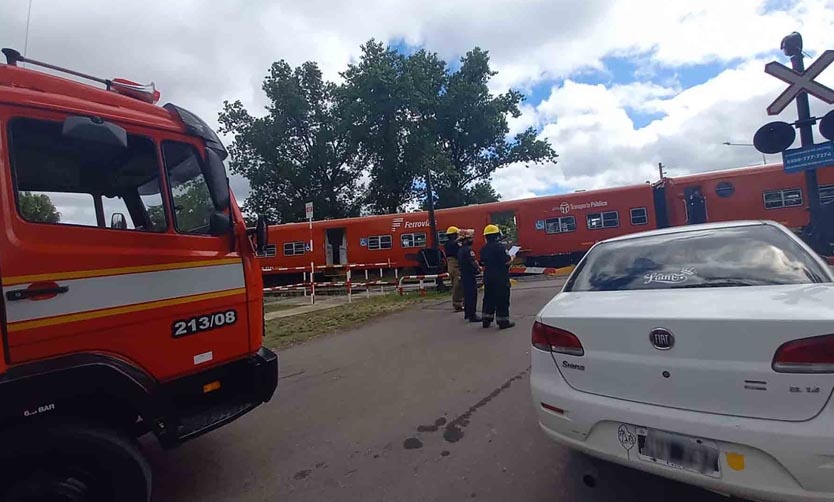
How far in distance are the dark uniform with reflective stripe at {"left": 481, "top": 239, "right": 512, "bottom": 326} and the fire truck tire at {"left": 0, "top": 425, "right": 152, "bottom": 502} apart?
18.5 feet

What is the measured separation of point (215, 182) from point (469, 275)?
18.6ft

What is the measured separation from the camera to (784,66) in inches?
214

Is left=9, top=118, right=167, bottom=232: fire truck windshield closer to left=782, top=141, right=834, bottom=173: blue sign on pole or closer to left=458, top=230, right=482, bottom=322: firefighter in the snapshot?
left=458, top=230, right=482, bottom=322: firefighter

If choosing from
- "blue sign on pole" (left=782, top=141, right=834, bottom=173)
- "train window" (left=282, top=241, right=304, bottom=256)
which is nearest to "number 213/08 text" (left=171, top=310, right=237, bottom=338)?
"blue sign on pole" (left=782, top=141, right=834, bottom=173)

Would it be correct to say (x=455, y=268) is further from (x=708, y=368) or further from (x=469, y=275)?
(x=708, y=368)

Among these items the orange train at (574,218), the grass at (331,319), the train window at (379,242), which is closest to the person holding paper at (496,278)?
the grass at (331,319)

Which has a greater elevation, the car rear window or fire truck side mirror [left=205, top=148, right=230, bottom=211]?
fire truck side mirror [left=205, top=148, right=230, bottom=211]

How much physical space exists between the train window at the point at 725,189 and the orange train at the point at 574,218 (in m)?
0.03

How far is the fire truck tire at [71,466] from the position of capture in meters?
2.15

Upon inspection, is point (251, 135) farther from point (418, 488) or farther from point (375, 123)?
point (418, 488)

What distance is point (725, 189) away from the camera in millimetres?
15172

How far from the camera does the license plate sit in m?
2.05

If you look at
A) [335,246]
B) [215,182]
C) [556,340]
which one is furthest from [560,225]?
[215,182]

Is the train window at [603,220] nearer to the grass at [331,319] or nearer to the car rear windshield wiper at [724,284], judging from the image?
the grass at [331,319]
